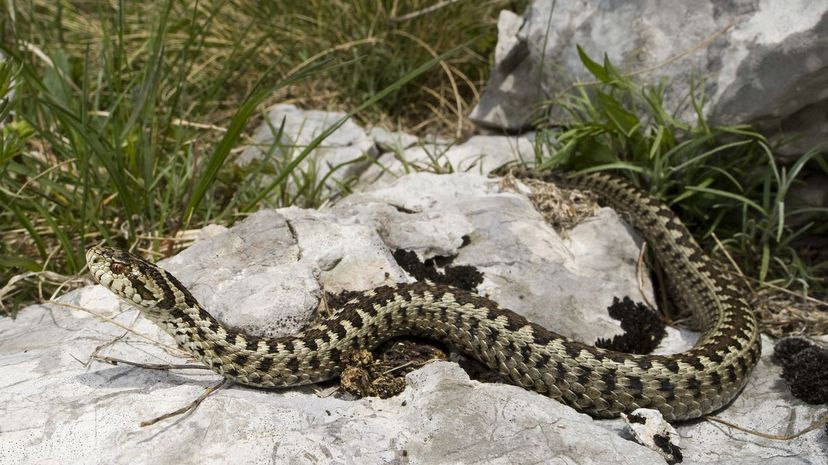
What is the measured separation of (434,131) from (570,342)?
4.55m

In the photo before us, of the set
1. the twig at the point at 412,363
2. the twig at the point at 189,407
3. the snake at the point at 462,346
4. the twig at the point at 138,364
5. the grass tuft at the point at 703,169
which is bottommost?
the twig at the point at 138,364

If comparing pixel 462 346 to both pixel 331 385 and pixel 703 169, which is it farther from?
pixel 703 169

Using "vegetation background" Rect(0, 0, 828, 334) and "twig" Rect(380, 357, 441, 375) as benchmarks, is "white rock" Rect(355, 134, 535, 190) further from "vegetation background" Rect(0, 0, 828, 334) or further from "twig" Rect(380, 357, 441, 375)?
"twig" Rect(380, 357, 441, 375)

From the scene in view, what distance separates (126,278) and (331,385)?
1544mm

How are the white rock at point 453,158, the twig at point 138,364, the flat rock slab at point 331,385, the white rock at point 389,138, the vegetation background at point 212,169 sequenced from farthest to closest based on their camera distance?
the white rock at point 389,138
the white rock at point 453,158
the vegetation background at point 212,169
the twig at point 138,364
the flat rock slab at point 331,385

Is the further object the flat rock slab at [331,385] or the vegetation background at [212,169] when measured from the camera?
the vegetation background at [212,169]

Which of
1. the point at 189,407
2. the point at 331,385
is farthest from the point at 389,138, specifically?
the point at 189,407

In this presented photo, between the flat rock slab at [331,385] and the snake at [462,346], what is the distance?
0.18 m

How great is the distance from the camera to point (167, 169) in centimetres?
705

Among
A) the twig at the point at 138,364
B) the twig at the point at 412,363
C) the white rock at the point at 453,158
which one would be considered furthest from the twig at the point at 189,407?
the white rock at the point at 453,158

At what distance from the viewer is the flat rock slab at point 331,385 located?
177 inches

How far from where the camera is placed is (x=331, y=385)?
5363 millimetres

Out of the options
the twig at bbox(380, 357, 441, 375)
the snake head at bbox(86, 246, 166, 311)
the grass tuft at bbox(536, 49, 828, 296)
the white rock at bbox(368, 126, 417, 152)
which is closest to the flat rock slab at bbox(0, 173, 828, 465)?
the twig at bbox(380, 357, 441, 375)

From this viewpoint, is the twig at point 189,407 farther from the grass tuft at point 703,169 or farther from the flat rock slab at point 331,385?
the grass tuft at point 703,169
